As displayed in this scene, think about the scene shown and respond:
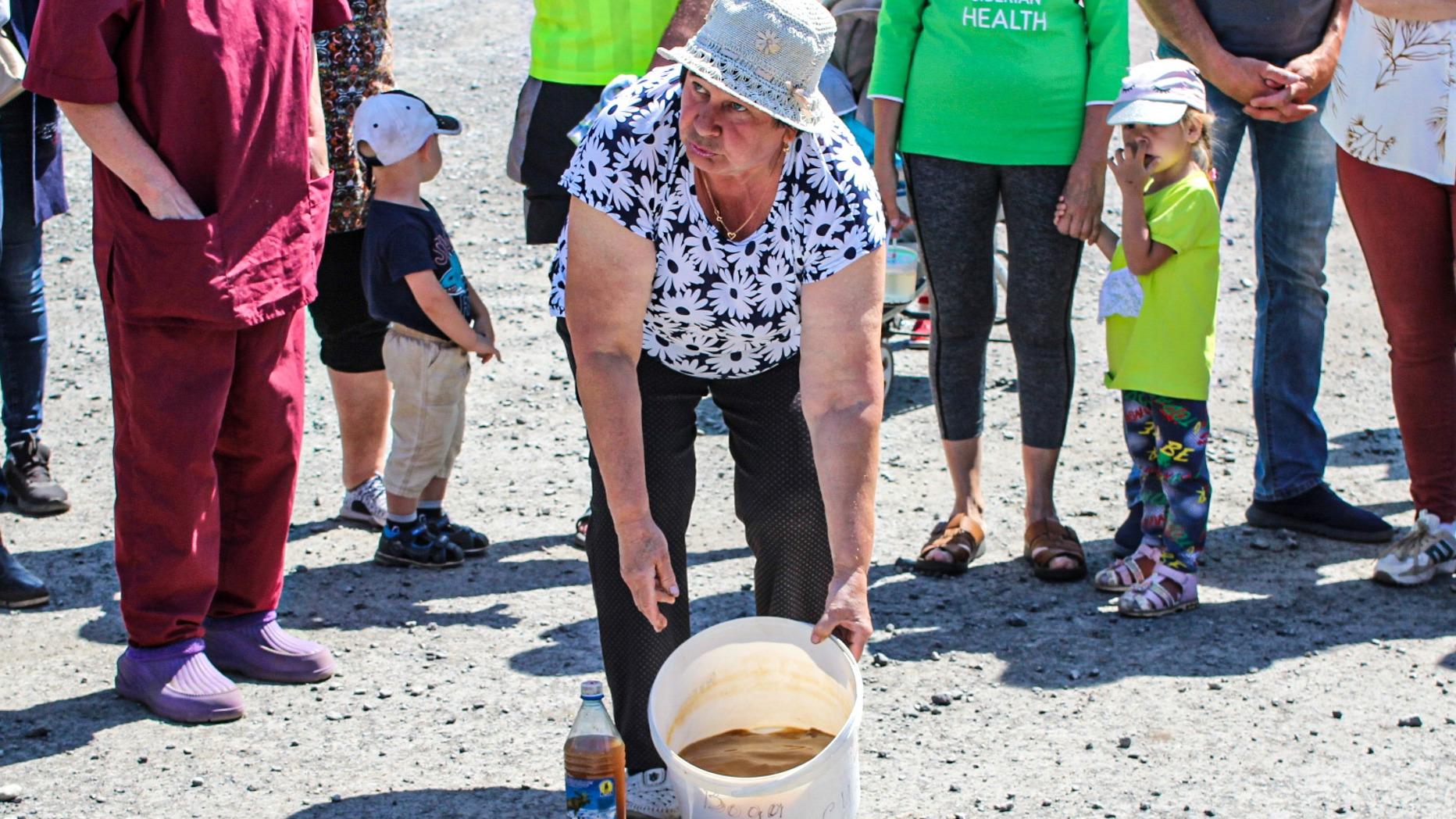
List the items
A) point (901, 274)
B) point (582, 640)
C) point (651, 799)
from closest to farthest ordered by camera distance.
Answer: point (651, 799), point (582, 640), point (901, 274)

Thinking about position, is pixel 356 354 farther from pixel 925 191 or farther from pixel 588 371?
pixel 588 371

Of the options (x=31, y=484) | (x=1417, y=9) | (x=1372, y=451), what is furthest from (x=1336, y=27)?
(x=31, y=484)

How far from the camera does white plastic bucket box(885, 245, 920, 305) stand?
22.5ft

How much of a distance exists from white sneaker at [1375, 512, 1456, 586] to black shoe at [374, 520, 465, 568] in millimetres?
2886

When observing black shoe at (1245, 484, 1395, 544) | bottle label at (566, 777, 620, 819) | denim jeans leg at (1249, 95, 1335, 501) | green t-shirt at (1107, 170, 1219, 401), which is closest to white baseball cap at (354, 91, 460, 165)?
green t-shirt at (1107, 170, 1219, 401)

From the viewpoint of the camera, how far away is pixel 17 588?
486 cm

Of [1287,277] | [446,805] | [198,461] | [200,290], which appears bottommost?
[446,805]

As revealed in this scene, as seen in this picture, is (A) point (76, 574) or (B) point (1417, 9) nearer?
(B) point (1417, 9)

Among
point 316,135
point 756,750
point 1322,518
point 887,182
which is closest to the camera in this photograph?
point 756,750

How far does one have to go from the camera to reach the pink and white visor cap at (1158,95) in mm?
4699

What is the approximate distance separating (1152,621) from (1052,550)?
0.42 m

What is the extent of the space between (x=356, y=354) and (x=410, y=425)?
405mm

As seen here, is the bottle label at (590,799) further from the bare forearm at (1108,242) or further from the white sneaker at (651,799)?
the bare forearm at (1108,242)

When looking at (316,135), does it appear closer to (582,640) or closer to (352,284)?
(352,284)
